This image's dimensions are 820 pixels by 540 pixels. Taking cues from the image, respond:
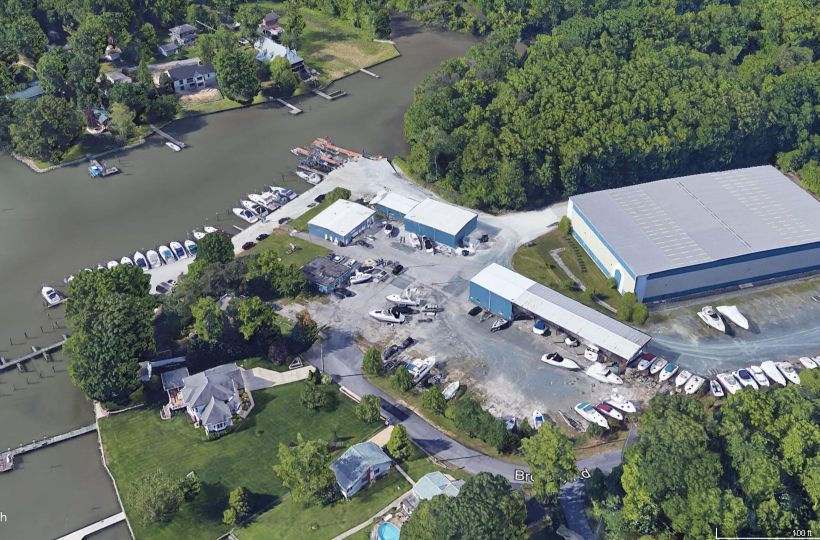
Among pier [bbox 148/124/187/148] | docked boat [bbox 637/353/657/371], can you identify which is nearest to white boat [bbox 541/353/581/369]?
docked boat [bbox 637/353/657/371]

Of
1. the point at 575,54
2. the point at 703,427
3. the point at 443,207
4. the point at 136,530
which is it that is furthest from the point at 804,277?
the point at 136,530

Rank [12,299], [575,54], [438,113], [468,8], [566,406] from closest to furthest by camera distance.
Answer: [566,406]
[12,299]
[438,113]
[575,54]
[468,8]

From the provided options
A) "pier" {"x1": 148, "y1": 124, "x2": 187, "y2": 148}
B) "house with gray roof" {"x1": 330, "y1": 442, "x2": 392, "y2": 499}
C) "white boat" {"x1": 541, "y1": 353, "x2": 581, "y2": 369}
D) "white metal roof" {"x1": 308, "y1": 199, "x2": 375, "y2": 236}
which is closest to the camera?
"house with gray roof" {"x1": 330, "y1": 442, "x2": 392, "y2": 499}

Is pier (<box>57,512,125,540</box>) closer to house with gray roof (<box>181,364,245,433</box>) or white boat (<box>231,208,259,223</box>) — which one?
house with gray roof (<box>181,364,245,433</box>)

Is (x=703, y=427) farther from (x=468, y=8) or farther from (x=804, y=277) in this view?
(x=468, y=8)

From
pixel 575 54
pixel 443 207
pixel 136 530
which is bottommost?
pixel 136 530

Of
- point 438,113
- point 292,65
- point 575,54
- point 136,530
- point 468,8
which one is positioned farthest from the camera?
point 468,8

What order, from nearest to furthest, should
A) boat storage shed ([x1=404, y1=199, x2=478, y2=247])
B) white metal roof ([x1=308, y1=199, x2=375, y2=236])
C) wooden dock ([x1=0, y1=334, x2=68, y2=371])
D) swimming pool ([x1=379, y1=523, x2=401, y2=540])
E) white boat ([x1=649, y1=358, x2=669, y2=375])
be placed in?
1. swimming pool ([x1=379, y1=523, x2=401, y2=540])
2. white boat ([x1=649, y1=358, x2=669, y2=375])
3. wooden dock ([x1=0, y1=334, x2=68, y2=371])
4. boat storage shed ([x1=404, y1=199, x2=478, y2=247])
5. white metal roof ([x1=308, y1=199, x2=375, y2=236])
